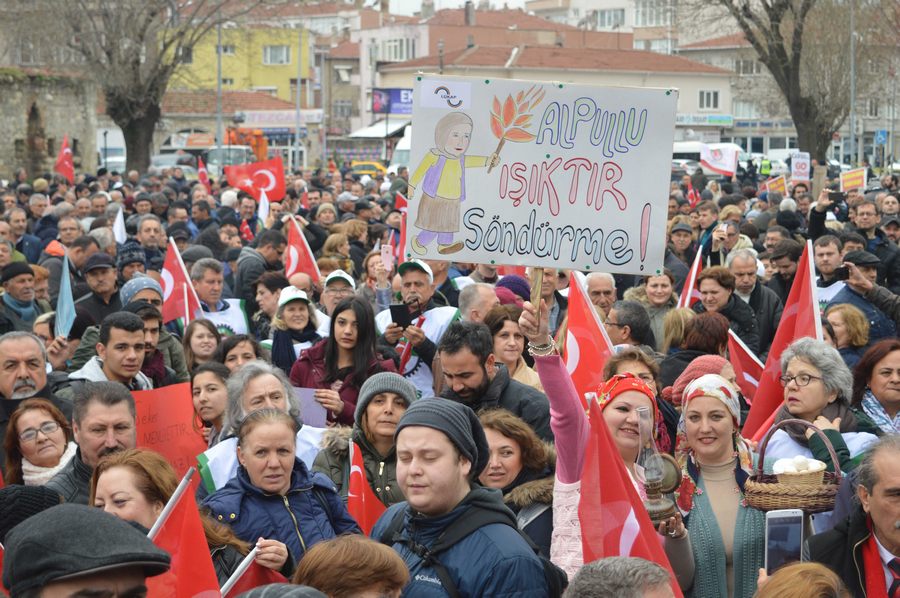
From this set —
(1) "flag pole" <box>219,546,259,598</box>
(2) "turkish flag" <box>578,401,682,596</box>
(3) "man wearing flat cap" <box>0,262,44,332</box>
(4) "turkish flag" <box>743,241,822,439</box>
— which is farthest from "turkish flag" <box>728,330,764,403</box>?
(3) "man wearing flat cap" <box>0,262,44,332</box>

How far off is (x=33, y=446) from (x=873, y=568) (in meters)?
3.49

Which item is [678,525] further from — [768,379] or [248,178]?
[248,178]

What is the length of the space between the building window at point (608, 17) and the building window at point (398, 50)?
2919 centimetres

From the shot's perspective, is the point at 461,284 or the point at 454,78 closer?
the point at 454,78

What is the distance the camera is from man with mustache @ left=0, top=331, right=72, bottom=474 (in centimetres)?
691

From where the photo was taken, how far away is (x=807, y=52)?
51719 millimetres

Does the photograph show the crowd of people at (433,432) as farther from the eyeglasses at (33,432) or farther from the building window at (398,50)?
the building window at (398,50)

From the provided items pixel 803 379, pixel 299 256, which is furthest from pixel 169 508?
pixel 299 256

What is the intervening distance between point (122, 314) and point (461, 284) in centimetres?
373

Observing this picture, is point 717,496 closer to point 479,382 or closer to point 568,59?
point 479,382

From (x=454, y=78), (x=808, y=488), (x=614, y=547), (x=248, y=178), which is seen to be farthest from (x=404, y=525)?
(x=248, y=178)

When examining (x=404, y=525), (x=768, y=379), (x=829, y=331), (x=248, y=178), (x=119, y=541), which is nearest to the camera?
(x=119, y=541)

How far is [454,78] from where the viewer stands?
5625 mm

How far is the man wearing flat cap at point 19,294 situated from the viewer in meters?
10.3
